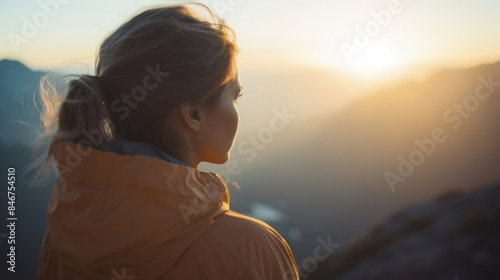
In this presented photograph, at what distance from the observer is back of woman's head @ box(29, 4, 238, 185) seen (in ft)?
3.11

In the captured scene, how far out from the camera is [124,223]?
0.78 meters

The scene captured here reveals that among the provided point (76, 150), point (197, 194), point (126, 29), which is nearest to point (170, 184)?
point (197, 194)

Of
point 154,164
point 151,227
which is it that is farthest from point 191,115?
point 151,227

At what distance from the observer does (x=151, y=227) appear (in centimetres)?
77

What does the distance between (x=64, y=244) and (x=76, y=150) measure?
209 mm

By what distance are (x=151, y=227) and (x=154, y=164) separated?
13cm

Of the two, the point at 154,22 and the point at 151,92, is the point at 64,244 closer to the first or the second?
the point at 151,92

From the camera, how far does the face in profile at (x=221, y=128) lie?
40.6 inches

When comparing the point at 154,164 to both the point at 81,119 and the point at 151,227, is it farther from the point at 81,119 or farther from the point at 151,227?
the point at 81,119

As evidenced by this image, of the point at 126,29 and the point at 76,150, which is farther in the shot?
the point at 126,29

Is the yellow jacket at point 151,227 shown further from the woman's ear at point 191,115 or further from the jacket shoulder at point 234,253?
the woman's ear at point 191,115

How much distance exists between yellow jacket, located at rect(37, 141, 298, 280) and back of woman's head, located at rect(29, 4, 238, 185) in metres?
0.14

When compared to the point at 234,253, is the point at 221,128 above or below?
above

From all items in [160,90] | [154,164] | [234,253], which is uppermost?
[160,90]
